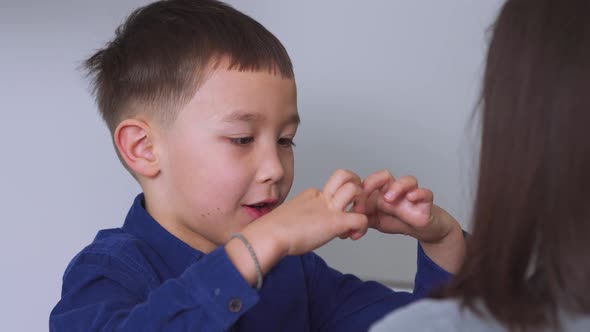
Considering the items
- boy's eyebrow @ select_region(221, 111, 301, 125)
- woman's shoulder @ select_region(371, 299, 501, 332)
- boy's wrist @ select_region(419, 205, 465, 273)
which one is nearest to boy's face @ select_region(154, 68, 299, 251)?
boy's eyebrow @ select_region(221, 111, 301, 125)

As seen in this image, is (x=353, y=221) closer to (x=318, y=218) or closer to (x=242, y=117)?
(x=318, y=218)

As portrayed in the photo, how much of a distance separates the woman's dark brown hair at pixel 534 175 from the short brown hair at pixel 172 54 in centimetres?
45

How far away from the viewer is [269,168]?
3.33 feet

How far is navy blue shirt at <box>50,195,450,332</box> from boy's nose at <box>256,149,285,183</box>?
4.5 inches

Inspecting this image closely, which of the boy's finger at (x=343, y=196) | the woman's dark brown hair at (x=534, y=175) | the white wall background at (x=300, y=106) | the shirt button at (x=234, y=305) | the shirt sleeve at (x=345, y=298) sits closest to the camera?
the woman's dark brown hair at (x=534, y=175)

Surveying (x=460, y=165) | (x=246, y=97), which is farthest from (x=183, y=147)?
(x=460, y=165)

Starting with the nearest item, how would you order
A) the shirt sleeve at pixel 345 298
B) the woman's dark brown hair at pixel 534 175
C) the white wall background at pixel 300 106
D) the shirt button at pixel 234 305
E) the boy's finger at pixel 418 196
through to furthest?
the woman's dark brown hair at pixel 534 175 → the shirt button at pixel 234 305 → the boy's finger at pixel 418 196 → the shirt sleeve at pixel 345 298 → the white wall background at pixel 300 106

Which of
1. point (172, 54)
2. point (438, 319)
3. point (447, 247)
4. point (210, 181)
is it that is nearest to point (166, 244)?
point (210, 181)

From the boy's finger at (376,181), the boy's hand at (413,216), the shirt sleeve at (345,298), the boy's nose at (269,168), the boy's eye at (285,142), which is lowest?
the shirt sleeve at (345,298)

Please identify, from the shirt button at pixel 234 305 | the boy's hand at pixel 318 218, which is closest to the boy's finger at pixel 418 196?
the boy's hand at pixel 318 218

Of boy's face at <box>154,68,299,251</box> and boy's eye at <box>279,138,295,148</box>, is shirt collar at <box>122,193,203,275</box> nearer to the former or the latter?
boy's face at <box>154,68,299,251</box>

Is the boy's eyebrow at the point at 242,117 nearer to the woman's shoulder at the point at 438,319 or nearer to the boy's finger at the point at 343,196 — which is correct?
the boy's finger at the point at 343,196

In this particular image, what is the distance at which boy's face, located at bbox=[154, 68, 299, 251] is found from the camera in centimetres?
101

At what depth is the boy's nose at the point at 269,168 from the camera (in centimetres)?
102
